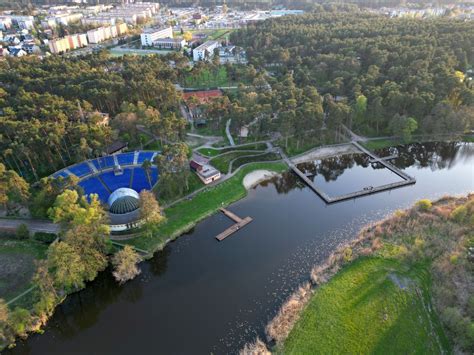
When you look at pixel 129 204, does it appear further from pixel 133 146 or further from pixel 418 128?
pixel 418 128

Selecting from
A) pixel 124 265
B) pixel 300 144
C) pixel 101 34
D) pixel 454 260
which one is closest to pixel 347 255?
pixel 454 260

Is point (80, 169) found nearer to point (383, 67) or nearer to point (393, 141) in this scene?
point (393, 141)

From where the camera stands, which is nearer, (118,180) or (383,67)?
(118,180)

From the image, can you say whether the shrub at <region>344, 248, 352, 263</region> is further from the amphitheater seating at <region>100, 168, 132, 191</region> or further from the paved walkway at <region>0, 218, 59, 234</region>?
the paved walkway at <region>0, 218, 59, 234</region>

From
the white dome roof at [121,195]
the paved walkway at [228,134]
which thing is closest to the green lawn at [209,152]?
the paved walkway at [228,134]

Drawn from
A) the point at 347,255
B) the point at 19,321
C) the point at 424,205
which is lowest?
the point at 19,321

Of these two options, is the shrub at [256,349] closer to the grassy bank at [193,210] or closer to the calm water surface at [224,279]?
the calm water surface at [224,279]
